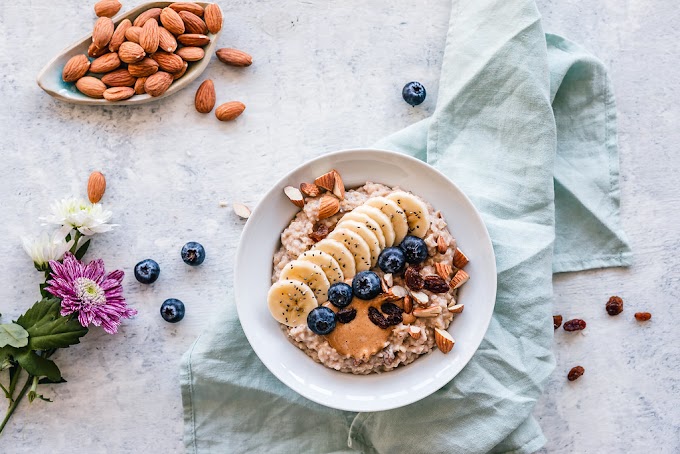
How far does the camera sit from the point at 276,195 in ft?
7.05

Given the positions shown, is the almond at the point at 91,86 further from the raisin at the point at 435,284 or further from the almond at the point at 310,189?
the raisin at the point at 435,284

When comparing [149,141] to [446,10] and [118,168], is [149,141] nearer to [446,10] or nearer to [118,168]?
[118,168]

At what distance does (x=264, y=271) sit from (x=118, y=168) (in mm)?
695

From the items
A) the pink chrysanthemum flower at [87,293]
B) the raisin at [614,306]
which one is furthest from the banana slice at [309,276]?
the raisin at [614,306]

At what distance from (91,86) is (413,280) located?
130 centimetres

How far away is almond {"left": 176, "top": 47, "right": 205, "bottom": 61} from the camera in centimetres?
240

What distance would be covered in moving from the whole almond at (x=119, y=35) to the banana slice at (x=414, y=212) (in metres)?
1.12

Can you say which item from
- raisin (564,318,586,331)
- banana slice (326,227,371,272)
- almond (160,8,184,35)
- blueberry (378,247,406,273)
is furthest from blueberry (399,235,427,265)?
almond (160,8,184,35)

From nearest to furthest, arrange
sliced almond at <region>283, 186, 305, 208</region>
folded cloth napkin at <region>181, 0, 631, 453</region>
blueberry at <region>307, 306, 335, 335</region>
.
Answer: blueberry at <region>307, 306, 335, 335</region>, sliced almond at <region>283, 186, 305, 208</region>, folded cloth napkin at <region>181, 0, 631, 453</region>

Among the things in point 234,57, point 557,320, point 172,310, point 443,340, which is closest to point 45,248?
point 172,310

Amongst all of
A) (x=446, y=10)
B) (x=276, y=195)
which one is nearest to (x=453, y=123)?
(x=446, y=10)

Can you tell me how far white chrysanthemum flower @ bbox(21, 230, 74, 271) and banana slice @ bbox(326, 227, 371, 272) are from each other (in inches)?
38.0

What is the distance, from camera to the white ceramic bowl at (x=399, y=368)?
211cm

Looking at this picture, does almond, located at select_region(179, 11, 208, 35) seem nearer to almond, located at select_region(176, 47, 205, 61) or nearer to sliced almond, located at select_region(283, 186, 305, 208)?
almond, located at select_region(176, 47, 205, 61)
